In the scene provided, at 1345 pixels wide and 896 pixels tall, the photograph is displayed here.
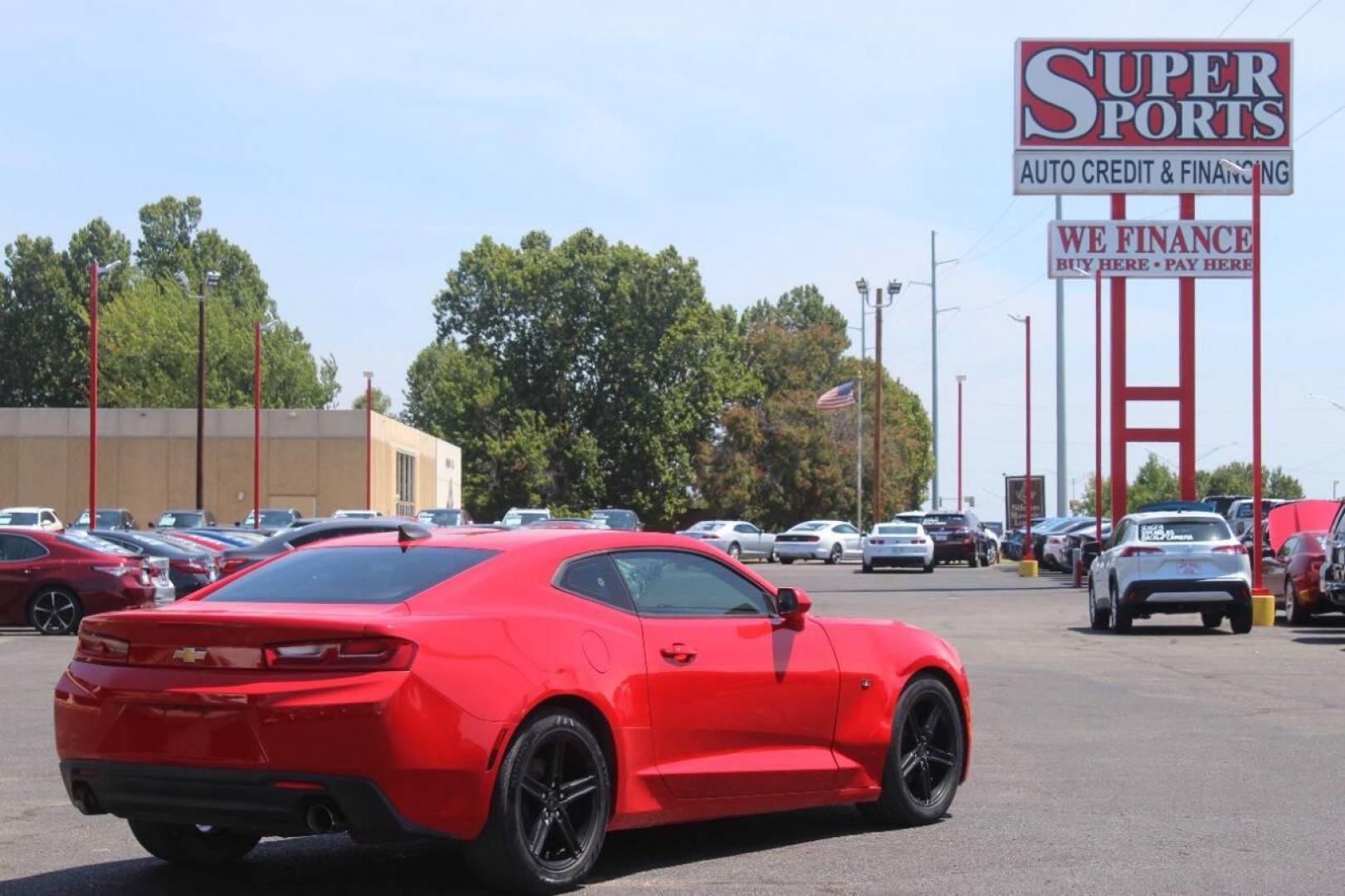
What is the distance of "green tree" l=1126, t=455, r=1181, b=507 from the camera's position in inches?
6274

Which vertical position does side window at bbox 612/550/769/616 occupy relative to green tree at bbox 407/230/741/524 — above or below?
below

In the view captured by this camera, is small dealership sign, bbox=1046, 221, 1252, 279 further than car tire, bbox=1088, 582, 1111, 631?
Yes

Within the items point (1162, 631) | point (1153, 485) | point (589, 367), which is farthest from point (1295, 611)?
point (1153, 485)

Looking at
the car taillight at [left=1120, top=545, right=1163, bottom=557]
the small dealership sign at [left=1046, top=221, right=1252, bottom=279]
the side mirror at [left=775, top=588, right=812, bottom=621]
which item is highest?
the small dealership sign at [left=1046, top=221, right=1252, bottom=279]

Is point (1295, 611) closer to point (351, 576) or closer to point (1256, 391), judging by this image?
point (1256, 391)

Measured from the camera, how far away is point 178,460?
79562mm

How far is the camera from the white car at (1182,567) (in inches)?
957

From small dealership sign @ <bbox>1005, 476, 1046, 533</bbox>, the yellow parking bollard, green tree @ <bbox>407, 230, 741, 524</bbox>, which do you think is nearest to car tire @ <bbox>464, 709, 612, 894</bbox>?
the yellow parking bollard

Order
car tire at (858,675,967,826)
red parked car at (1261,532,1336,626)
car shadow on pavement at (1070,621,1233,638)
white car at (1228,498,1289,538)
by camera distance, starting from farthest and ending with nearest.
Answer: white car at (1228,498,1289,538) < red parked car at (1261,532,1336,626) < car shadow on pavement at (1070,621,1233,638) < car tire at (858,675,967,826)

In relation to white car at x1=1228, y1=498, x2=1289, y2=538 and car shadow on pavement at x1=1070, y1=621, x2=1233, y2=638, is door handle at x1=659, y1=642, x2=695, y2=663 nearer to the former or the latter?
car shadow on pavement at x1=1070, y1=621, x2=1233, y2=638

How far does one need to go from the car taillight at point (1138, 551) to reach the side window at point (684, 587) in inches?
659

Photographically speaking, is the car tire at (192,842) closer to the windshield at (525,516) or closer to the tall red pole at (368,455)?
the windshield at (525,516)

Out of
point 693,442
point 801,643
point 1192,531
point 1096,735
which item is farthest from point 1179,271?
point 693,442

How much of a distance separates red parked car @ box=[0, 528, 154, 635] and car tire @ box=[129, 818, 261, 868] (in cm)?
1761
